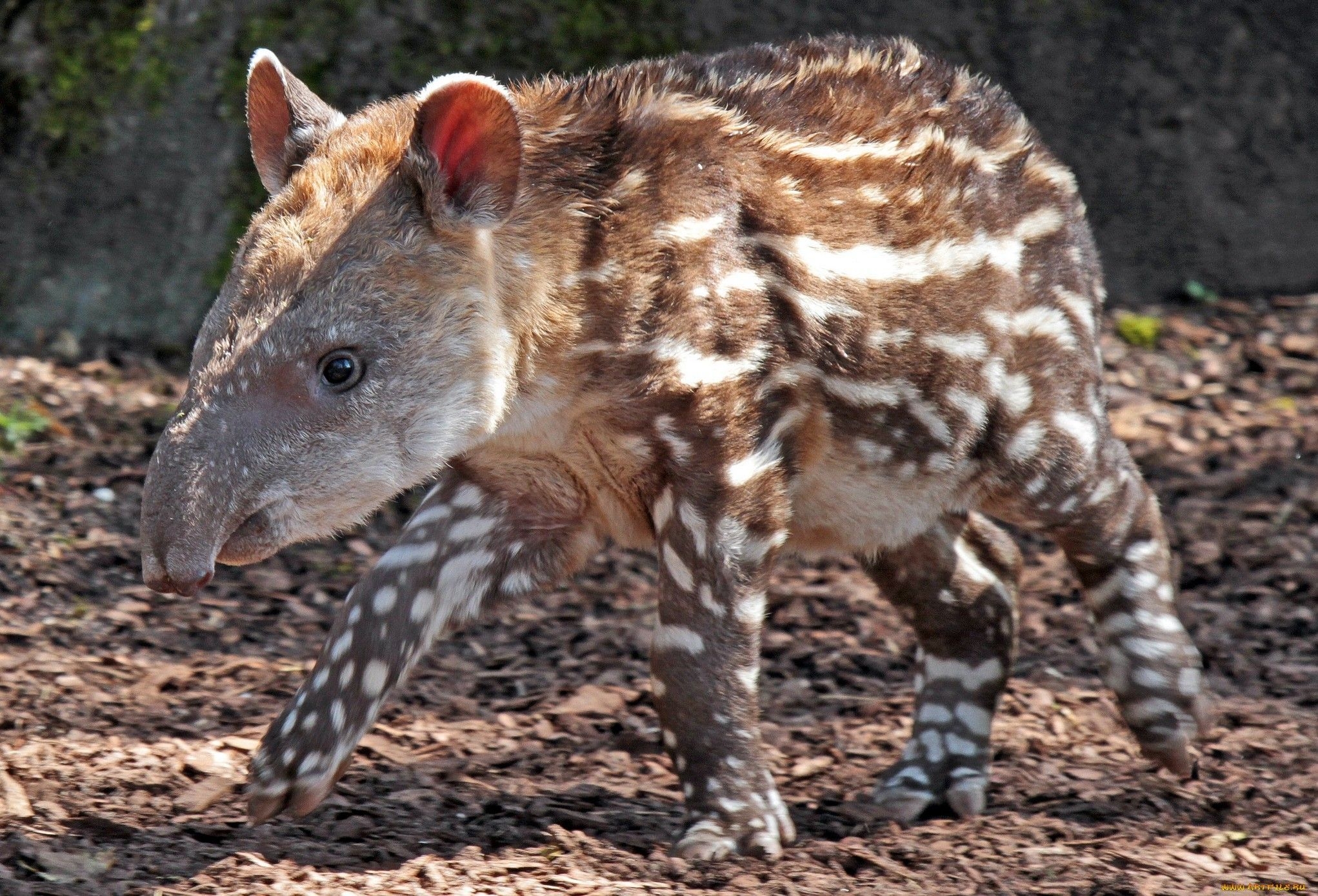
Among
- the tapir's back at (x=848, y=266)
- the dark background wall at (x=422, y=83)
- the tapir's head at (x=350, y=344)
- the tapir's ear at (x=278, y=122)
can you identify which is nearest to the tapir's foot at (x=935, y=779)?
the tapir's back at (x=848, y=266)

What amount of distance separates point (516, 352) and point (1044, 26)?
4.44m

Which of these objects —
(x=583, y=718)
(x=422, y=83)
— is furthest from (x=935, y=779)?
(x=422, y=83)

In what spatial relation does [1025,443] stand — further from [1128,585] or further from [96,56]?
[96,56]

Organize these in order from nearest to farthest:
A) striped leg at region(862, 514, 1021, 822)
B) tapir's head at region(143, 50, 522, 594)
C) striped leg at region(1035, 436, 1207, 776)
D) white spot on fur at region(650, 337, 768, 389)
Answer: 1. tapir's head at region(143, 50, 522, 594)
2. white spot on fur at region(650, 337, 768, 389)
3. striped leg at region(1035, 436, 1207, 776)
4. striped leg at region(862, 514, 1021, 822)

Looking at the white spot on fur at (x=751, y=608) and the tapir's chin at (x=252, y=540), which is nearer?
the tapir's chin at (x=252, y=540)

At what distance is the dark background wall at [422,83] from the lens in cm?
681

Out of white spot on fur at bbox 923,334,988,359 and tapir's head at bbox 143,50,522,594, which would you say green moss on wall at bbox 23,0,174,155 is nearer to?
tapir's head at bbox 143,50,522,594

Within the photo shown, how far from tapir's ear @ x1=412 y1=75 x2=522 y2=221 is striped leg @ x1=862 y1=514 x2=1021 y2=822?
5.31 feet

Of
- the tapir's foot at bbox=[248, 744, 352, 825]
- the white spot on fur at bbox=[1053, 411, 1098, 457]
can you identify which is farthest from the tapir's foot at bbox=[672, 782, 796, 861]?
the white spot on fur at bbox=[1053, 411, 1098, 457]

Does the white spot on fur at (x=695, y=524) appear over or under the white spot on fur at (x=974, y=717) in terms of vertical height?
over

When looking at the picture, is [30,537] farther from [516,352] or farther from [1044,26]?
[1044,26]

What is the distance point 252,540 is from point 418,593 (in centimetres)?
65

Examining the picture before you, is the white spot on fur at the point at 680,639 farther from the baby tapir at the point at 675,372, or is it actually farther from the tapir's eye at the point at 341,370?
the tapir's eye at the point at 341,370

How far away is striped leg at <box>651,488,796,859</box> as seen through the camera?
12.7 ft
